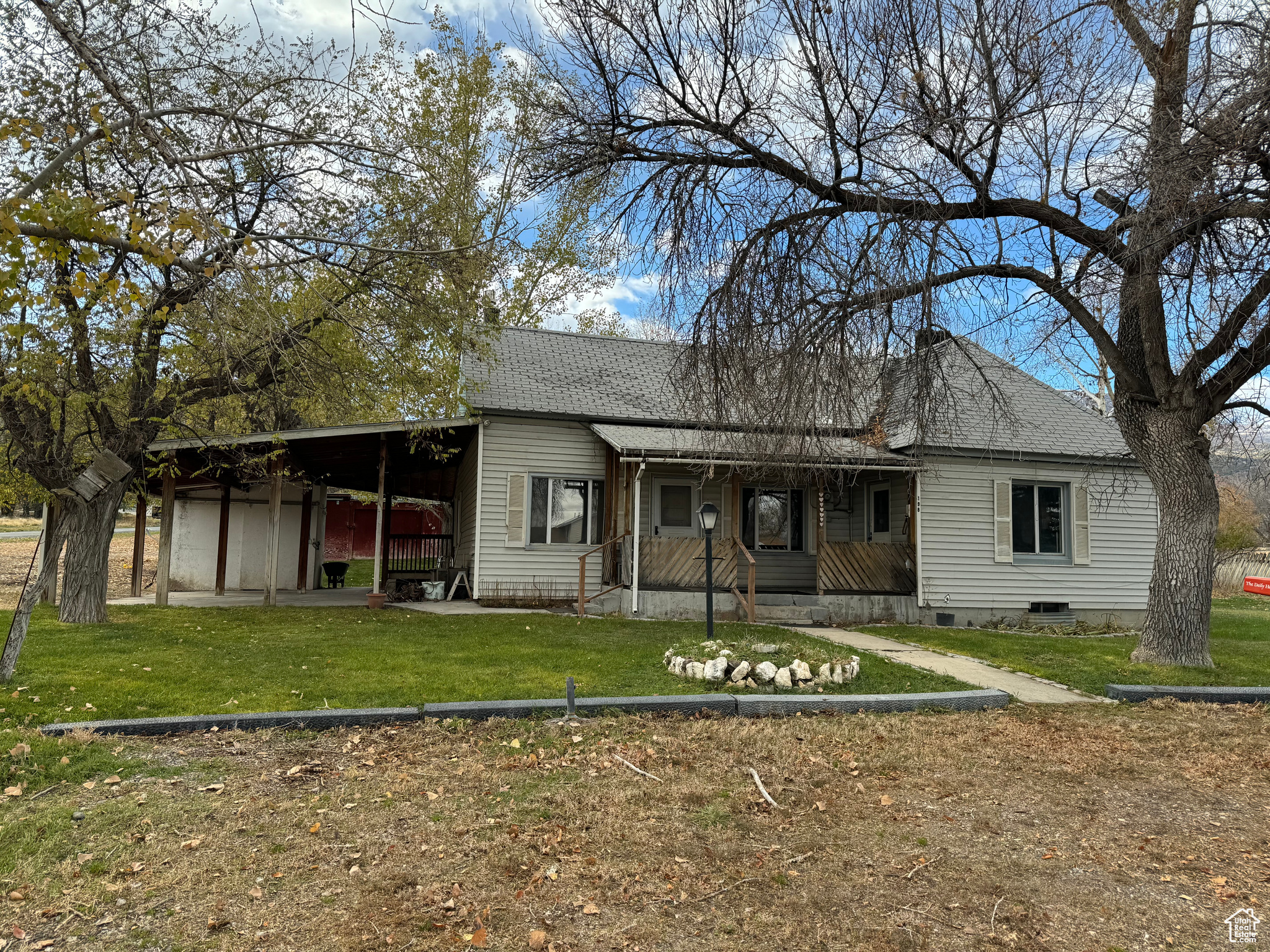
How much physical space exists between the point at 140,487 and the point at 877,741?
12.2 m

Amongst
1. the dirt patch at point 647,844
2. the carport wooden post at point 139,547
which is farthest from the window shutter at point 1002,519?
the carport wooden post at point 139,547

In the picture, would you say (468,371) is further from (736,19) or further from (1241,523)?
(1241,523)

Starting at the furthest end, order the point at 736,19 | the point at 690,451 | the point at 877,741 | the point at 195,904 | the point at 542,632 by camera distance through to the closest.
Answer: the point at 690,451 → the point at 542,632 → the point at 736,19 → the point at 877,741 → the point at 195,904

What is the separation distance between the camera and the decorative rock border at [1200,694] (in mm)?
7742

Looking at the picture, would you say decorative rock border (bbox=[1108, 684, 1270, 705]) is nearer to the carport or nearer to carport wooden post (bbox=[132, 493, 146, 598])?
the carport

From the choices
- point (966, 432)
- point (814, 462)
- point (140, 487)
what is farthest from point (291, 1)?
point (966, 432)

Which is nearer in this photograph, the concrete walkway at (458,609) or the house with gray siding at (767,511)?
the concrete walkway at (458,609)

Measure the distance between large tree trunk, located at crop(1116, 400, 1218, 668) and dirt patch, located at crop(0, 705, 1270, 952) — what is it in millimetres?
3573

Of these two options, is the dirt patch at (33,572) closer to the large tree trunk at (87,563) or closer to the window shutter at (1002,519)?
the large tree trunk at (87,563)

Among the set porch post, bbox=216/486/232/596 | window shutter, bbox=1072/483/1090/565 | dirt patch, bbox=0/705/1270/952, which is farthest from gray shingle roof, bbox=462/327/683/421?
dirt patch, bbox=0/705/1270/952

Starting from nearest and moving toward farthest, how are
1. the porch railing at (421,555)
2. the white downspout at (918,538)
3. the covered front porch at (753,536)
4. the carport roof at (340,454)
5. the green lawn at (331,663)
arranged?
1. the green lawn at (331,663)
2. the carport roof at (340,454)
3. the covered front porch at (753,536)
4. the white downspout at (918,538)
5. the porch railing at (421,555)

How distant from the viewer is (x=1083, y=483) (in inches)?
599

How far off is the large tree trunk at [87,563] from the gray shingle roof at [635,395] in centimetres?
528

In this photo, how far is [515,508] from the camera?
1440cm
